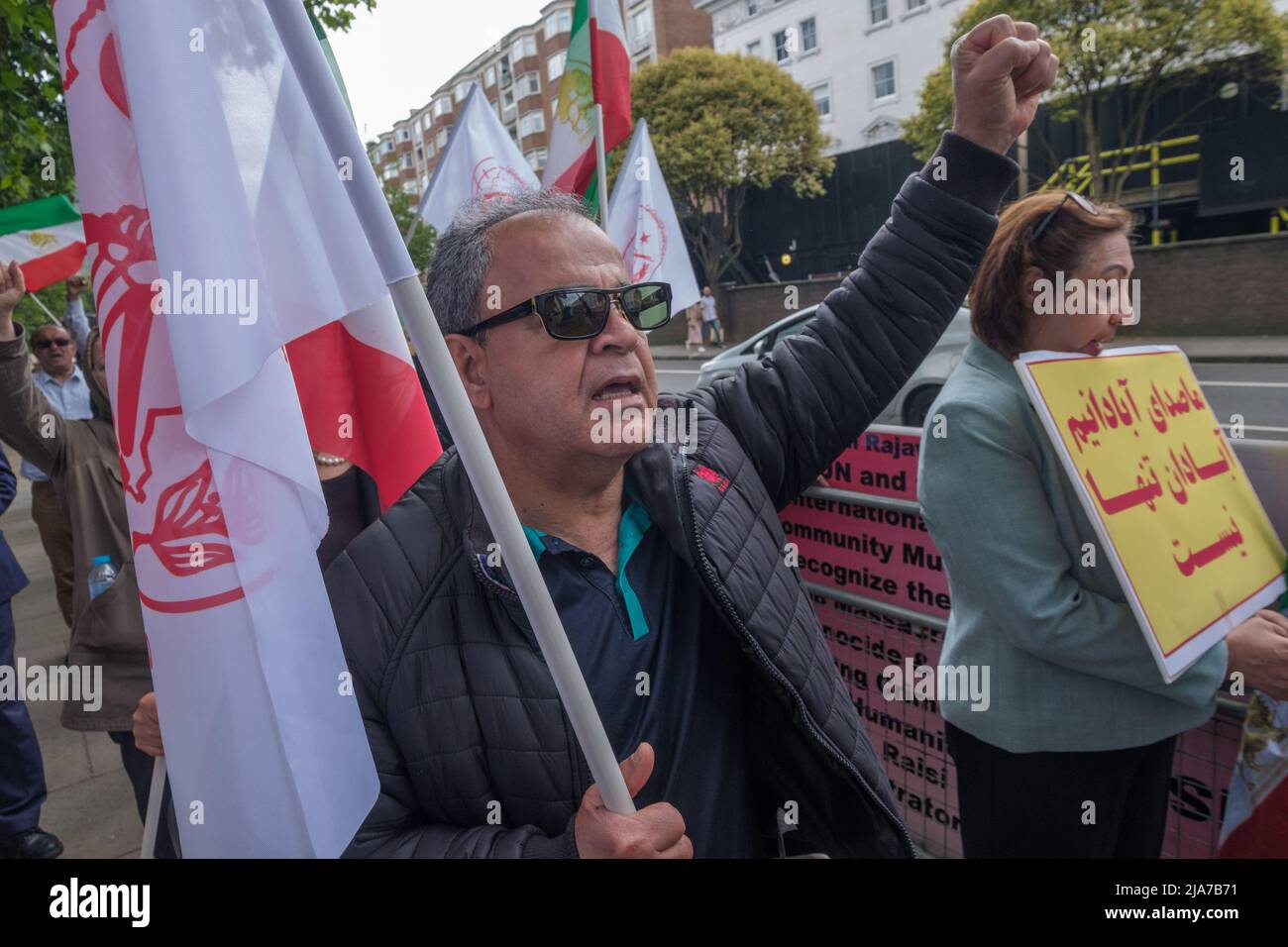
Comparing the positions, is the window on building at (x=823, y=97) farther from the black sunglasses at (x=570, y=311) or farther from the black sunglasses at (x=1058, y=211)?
the black sunglasses at (x=570, y=311)

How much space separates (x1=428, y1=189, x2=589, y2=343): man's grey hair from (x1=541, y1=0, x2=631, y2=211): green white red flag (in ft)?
9.29

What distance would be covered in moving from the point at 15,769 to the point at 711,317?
2211cm

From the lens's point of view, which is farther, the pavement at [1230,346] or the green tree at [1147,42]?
the green tree at [1147,42]

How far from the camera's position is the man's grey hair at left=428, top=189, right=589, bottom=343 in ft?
4.83

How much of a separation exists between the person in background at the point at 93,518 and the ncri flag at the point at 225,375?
120 cm

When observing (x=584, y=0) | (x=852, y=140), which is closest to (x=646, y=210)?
(x=584, y=0)

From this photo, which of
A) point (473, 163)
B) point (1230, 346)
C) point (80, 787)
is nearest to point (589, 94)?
point (473, 163)

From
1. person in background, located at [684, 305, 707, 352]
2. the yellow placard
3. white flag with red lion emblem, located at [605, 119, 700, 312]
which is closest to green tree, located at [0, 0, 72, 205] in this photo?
white flag with red lion emblem, located at [605, 119, 700, 312]

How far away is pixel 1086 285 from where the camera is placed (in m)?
1.74

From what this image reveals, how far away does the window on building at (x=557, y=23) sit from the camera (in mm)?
43344

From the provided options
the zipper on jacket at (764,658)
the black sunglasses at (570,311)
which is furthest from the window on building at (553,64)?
the zipper on jacket at (764,658)

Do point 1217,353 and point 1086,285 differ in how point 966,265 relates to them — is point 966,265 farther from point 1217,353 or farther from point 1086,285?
point 1217,353

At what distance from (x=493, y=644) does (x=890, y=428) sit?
153 cm

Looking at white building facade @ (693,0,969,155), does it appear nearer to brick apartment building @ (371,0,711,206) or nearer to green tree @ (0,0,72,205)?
brick apartment building @ (371,0,711,206)
